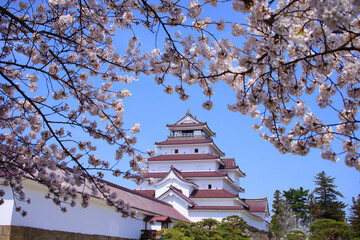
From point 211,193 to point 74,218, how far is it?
53.7 ft

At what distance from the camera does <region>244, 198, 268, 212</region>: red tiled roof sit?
33.8 m

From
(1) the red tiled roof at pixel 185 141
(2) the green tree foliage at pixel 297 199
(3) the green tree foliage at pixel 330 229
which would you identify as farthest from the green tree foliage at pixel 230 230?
(2) the green tree foliage at pixel 297 199

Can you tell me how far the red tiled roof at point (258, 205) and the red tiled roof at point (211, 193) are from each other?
838 cm

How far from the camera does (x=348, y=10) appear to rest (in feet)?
7.80

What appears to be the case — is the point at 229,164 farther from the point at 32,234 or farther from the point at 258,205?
the point at 32,234

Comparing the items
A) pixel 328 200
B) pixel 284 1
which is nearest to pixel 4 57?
pixel 284 1

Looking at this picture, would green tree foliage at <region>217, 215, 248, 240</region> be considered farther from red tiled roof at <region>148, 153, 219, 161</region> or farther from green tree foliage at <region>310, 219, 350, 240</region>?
red tiled roof at <region>148, 153, 219, 161</region>

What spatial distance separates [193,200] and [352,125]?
24775 millimetres

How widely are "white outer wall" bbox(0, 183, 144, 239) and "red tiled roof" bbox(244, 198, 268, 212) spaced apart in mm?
19259

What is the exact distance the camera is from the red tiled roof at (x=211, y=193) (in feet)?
87.7

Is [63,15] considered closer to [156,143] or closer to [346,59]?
[346,59]

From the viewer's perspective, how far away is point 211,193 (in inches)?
1085

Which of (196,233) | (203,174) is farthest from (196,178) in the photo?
(196,233)

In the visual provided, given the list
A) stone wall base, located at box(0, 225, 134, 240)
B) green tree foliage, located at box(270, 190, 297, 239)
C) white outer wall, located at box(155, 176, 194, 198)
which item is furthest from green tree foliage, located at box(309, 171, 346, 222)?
stone wall base, located at box(0, 225, 134, 240)
